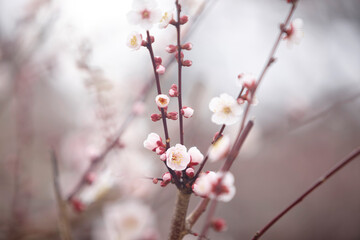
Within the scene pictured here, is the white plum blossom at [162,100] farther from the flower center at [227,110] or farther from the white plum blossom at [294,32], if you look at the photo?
the white plum blossom at [294,32]

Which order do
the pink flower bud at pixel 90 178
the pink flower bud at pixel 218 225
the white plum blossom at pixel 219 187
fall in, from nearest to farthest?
the white plum blossom at pixel 219 187
the pink flower bud at pixel 218 225
the pink flower bud at pixel 90 178

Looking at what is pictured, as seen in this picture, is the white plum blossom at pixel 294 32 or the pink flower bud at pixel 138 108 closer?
the white plum blossom at pixel 294 32

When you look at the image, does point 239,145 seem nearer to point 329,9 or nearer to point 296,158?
point 329,9

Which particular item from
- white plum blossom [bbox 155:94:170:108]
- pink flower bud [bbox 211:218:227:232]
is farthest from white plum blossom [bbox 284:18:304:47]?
pink flower bud [bbox 211:218:227:232]

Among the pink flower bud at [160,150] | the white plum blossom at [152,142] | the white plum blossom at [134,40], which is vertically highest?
the white plum blossom at [134,40]

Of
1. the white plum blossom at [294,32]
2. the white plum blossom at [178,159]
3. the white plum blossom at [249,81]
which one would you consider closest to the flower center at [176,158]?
the white plum blossom at [178,159]

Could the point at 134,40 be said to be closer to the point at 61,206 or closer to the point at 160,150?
the point at 160,150
